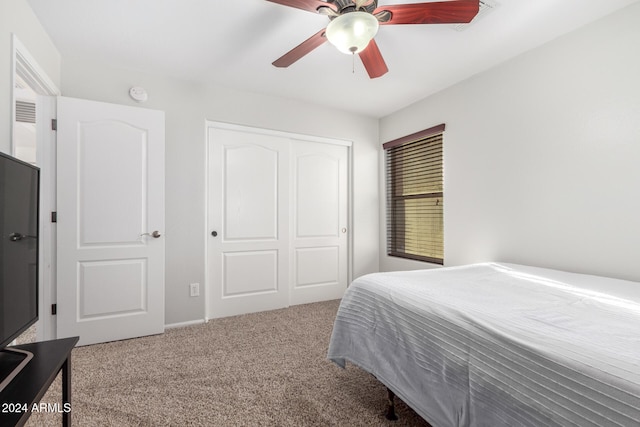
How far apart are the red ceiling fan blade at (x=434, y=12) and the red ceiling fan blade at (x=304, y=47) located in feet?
1.07

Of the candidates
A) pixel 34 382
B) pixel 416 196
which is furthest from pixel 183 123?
pixel 416 196

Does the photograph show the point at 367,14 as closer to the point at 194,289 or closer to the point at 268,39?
the point at 268,39

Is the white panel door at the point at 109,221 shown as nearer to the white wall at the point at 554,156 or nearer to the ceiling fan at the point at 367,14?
the ceiling fan at the point at 367,14

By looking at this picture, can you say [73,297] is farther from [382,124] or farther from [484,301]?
[382,124]

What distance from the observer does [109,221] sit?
8.30ft

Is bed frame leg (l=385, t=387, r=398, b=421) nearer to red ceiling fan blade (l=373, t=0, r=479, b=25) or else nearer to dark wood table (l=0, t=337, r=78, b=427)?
dark wood table (l=0, t=337, r=78, b=427)

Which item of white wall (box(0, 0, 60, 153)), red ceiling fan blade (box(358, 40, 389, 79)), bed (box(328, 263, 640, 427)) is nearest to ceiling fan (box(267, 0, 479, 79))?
red ceiling fan blade (box(358, 40, 389, 79))

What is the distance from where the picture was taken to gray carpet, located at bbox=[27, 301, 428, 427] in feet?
5.09

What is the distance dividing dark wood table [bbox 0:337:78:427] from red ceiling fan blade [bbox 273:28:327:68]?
73.8 inches

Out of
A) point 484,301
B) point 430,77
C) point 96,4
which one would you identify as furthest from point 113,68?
point 484,301

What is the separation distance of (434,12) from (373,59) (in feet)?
1.63

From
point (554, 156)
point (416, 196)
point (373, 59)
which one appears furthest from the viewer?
point (416, 196)

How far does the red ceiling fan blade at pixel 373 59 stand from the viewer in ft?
6.10

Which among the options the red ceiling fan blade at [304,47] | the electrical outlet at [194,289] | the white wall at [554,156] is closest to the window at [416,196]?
the white wall at [554,156]
